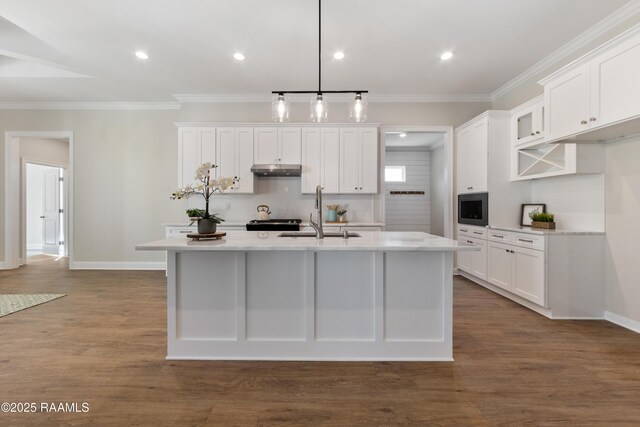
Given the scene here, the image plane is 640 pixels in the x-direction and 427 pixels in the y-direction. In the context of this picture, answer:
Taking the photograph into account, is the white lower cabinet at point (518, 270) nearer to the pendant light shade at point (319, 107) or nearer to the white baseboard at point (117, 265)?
the pendant light shade at point (319, 107)

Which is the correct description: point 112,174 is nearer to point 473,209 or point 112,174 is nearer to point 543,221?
point 473,209

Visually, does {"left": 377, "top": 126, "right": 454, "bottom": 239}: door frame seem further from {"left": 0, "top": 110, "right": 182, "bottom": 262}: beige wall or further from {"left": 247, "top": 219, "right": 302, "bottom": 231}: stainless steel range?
{"left": 0, "top": 110, "right": 182, "bottom": 262}: beige wall

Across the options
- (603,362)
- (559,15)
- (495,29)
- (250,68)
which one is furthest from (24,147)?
(603,362)

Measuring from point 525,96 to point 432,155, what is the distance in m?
A: 3.57

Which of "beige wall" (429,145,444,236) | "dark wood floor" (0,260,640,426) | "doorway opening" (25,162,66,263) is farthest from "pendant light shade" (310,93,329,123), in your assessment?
"doorway opening" (25,162,66,263)

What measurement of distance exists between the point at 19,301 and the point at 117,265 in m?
1.89

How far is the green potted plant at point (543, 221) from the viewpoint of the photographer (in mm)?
3480

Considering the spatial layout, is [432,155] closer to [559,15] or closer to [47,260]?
[559,15]

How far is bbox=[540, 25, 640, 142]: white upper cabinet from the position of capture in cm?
233

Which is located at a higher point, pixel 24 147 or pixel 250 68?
pixel 250 68

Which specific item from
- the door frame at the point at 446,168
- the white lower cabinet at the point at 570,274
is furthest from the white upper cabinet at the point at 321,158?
the white lower cabinet at the point at 570,274

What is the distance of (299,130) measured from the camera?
4.76m

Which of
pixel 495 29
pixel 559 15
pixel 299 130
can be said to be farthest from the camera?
pixel 299 130

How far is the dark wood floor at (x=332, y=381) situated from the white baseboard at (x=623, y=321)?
0.12 m
